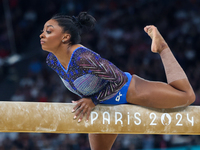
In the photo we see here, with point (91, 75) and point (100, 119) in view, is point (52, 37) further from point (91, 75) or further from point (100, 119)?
point (100, 119)

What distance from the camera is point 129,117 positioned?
240cm

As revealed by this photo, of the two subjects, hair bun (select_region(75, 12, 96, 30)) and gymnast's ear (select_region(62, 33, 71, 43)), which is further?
hair bun (select_region(75, 12, 96, 30))

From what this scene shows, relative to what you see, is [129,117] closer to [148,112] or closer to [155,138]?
[148,112]

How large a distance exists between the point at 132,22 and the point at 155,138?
124 inches

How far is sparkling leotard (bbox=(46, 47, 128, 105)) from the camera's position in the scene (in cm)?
214

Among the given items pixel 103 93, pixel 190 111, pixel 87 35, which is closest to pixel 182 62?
pixel 87 35

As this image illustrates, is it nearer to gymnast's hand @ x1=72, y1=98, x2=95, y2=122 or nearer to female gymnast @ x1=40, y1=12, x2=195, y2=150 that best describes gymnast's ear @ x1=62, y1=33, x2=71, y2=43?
female gymnast @ x1=40, y1=12, x2=195, y2=150

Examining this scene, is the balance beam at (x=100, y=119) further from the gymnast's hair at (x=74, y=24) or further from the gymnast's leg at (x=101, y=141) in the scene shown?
the gymnast's hair at (x=74, y=24)

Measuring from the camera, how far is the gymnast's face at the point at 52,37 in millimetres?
2238

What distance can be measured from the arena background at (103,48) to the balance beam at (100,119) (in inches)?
122

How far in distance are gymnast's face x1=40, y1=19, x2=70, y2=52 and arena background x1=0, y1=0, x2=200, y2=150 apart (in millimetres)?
3494

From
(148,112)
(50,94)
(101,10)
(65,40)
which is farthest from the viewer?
(101,10)

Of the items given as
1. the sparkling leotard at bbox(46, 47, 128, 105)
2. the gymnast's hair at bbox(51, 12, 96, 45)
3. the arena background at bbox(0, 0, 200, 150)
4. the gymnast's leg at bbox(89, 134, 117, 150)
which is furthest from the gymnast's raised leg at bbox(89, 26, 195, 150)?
the arena background at bbox(0, 0, 200, 150)

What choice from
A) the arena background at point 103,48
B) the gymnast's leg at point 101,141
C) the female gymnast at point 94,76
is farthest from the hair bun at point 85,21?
the arena background at point 103,48
